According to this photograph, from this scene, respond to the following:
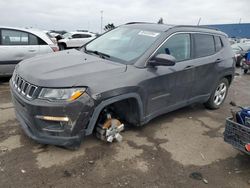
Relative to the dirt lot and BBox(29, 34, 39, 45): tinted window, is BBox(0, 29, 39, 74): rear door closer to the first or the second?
BBox(29, 34, 39, 45): tinted window

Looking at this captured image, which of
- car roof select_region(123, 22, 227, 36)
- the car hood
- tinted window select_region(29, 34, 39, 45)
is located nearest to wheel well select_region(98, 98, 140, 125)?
the car hood

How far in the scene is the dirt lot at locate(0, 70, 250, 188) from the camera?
9.58 ft

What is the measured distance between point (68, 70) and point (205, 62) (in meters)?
2.73

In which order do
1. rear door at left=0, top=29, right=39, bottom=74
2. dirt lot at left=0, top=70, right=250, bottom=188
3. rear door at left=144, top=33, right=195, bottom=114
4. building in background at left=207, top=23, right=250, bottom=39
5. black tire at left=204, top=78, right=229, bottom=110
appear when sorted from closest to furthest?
dirt lot at left=0, top=70, right=250, bottom=188
rear door at left=144, top=33, right=195, bottom=114
black tire at left=204, top=78, right=229, bottom=110
rear door at left=0, top=29, right=39, bottom=74
building in background at left=207, top=23, right=250, bottom=39

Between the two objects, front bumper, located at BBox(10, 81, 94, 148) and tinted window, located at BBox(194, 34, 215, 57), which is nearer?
front bumper, located at BBox(10, 81, 94, 148)

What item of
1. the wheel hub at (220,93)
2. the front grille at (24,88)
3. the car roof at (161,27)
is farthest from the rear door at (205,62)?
the front grille at (24,88)

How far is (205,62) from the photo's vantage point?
188 inches

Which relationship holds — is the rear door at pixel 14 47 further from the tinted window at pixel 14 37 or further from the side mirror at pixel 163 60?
the side mirror at pixel 163 60

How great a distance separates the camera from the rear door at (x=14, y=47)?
6.53 meters

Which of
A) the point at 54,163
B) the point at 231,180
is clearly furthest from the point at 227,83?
the point at 54,163

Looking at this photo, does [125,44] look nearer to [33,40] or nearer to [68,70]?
[68,70]

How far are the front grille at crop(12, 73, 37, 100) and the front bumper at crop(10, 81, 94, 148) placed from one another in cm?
6

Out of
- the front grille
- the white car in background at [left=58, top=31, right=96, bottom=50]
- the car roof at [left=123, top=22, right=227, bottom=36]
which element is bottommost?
the white car in background at [left=58, top=31, right=96, bottom=50]

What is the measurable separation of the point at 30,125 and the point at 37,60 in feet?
3.43
